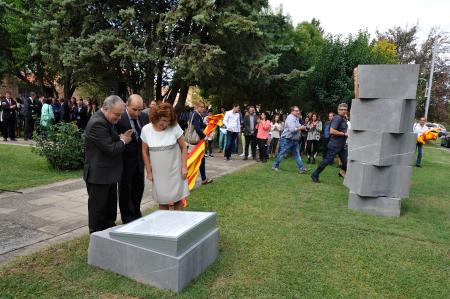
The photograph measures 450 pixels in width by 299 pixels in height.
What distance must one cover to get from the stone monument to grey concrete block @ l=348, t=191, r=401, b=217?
12.6 ft

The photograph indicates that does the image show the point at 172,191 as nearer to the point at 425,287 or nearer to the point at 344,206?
the point at 425,287

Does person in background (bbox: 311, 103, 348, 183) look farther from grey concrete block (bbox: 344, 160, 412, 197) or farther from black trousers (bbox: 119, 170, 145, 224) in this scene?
black trousers (bbox: 119, 170, 145, 224)

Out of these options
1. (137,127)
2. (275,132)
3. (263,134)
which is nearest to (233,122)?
(263,134)

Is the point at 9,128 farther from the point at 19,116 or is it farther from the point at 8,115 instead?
the point at 19,116

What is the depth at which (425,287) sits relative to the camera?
3.77 metres

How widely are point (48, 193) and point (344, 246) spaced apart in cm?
525

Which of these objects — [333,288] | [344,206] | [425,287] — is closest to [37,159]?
[344,206]

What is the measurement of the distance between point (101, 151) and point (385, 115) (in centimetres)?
490

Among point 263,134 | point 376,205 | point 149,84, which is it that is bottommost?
point 376,205

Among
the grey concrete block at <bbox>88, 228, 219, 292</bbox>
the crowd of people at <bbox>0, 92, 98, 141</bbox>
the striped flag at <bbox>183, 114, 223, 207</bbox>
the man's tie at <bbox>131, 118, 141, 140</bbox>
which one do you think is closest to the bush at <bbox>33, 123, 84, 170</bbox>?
the striped flag at <bbox>183, 114, 223, 207</bbox>

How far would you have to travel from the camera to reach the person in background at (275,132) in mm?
13827

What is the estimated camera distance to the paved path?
14.1 ft

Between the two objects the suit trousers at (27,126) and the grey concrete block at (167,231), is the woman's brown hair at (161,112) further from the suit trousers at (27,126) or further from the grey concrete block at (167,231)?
the suit trousers at (27,126)

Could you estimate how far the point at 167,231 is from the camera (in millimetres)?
3434
